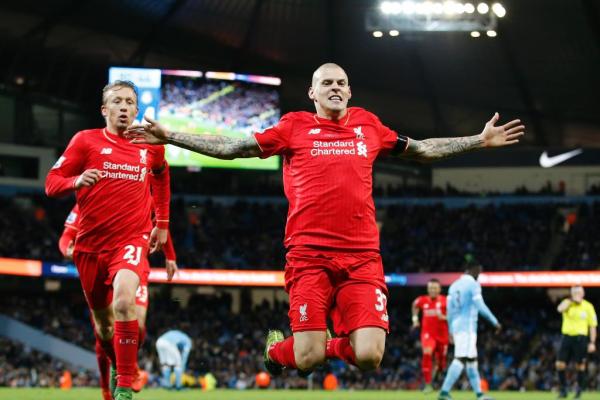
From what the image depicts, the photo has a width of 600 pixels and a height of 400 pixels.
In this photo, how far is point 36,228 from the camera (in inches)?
1463

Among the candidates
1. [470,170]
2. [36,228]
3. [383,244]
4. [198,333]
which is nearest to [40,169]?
[36,228]

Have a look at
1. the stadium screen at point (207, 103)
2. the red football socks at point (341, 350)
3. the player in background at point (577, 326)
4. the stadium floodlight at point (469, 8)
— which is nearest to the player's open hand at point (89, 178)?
the red football socks at point (341, 350)

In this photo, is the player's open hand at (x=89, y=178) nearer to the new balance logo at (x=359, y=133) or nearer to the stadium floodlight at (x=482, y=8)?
the new balance logo at (x=359, y=133)

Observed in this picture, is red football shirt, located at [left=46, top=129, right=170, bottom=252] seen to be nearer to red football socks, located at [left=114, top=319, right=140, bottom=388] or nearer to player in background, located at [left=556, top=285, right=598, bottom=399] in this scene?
red football socks, located at [left=114, top=319, right=140, bottom=388]

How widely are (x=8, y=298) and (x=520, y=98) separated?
69.3 feet

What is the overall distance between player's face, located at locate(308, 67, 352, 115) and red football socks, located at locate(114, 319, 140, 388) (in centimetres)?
251

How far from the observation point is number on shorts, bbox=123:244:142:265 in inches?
344

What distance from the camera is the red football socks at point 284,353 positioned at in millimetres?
7789

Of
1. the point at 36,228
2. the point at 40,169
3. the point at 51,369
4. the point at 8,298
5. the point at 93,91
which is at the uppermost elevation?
the point at 93,91

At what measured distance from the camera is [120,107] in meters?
9.06

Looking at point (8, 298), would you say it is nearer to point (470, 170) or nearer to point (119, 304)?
point (470, 170)

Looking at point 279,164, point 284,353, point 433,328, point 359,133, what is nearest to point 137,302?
point 284,353

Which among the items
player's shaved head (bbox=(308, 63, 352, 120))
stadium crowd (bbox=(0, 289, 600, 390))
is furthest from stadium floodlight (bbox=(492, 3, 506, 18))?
player's shaved head (bbox=(308, 63, 352, 120))

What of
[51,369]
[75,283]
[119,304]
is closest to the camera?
[119,304]
